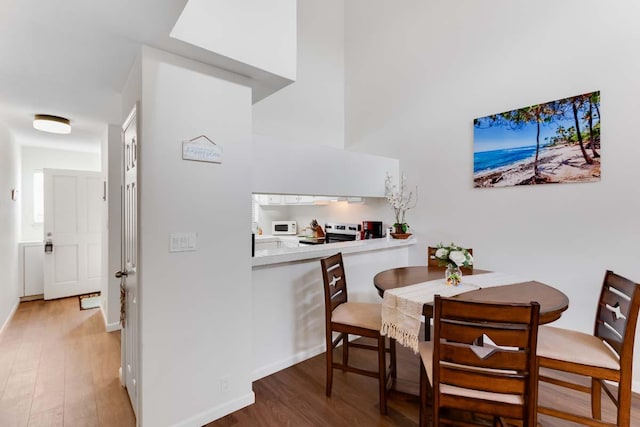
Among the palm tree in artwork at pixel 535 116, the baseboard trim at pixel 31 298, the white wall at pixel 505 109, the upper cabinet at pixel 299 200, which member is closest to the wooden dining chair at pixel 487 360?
the white wall at pixel 505 109

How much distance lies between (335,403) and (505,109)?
2.91 m

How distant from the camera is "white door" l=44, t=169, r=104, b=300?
4.38 m

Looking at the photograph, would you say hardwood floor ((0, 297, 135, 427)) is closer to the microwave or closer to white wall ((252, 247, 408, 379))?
white wall ((252, 247, 408, 379))

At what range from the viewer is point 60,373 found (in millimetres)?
2547

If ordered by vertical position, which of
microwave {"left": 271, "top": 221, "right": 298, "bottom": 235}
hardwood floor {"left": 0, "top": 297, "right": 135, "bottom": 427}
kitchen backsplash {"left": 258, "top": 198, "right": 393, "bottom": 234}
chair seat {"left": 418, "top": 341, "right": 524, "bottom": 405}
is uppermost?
kitchen backsplash {"left": 258, "top": 198, "right": 393, "bottom": 234}

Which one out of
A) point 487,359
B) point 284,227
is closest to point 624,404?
point 487,359

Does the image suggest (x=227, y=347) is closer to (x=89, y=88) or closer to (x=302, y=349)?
(x=302, y=349)

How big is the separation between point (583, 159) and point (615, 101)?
45 cm

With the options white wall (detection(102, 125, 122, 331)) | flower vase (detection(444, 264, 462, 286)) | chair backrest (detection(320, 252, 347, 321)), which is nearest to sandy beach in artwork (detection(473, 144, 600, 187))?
flower vase (detection(444, 264, 462, 286))

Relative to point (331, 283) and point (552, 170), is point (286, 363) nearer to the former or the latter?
point (331, 283)

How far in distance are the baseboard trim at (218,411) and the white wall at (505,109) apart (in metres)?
2.35

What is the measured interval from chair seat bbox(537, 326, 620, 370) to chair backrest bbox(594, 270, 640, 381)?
5cm

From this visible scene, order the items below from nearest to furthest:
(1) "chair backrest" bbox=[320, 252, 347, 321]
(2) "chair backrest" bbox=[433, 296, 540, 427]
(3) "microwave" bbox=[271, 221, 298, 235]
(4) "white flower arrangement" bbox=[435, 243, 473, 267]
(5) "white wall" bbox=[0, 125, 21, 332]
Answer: (2) "chair backrest" bbox=[433, 296, 540, 427]
(4) "white flower arrangement" bbox=[435, 243, 473, 267]
(1) "chair backrest" bbox=[320, 252, 347, 321]
(5) "white wall" bbox=[0, 125, 21, 332]
(3) "microwave" bbox=[271, 221, 298, 235]

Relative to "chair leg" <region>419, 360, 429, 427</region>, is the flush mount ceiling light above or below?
above
